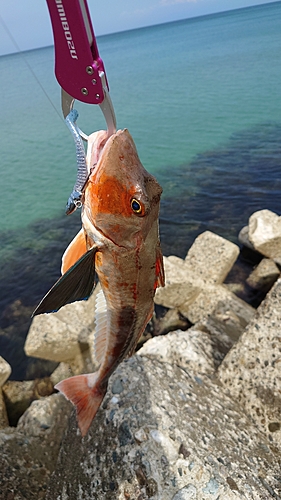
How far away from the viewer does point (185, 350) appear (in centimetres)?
478

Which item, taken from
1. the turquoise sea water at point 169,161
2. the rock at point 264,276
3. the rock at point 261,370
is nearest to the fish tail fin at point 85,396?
the rock at point 261,370

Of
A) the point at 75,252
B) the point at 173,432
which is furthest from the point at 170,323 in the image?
the point at 75,252

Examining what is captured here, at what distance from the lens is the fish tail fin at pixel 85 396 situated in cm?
314

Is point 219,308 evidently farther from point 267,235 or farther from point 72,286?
point 72,286

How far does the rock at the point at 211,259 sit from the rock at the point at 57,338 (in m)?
2.84

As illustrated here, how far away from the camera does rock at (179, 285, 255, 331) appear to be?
277 inches

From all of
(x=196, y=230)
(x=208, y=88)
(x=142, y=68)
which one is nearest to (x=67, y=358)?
(x=196, y=230)

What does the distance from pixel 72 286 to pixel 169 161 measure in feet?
52.8

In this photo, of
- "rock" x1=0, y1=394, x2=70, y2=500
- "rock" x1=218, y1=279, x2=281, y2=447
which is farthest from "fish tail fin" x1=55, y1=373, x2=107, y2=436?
"rock" x1=218, y1=279, x2=281, y2=447

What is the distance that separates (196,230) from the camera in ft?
39.2

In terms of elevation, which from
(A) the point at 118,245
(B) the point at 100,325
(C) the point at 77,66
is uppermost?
(C) the point at 77,66

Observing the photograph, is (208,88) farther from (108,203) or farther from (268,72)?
(108,203)

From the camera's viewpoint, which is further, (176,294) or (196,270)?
(196,270)

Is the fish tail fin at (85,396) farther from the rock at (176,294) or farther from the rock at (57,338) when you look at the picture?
the rock at (176,294)
